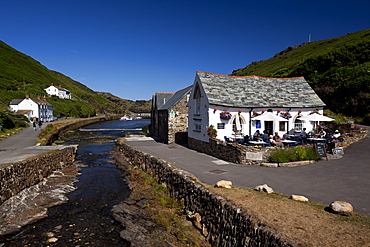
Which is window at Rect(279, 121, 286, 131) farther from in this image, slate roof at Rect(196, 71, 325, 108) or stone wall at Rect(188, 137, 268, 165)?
stone wall at Rect(188, 137, 268, 165)

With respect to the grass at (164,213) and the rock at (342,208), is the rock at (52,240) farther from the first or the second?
the rock at (342,208)

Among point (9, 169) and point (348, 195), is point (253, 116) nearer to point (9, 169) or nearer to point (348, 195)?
point (348, 195)

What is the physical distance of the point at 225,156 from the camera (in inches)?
695

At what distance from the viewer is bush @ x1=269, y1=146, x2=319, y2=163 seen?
50.1 ft

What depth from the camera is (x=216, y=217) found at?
28.8ft

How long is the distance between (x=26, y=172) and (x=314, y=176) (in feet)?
57.1

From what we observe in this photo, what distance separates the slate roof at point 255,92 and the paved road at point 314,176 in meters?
6.46

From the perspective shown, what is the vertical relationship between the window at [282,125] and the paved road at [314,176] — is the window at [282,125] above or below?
above

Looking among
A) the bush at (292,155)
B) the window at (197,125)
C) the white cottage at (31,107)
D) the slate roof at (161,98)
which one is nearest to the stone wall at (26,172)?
the window at (197,125)

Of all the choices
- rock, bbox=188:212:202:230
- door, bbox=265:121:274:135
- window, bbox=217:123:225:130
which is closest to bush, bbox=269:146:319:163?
window, bbox=217:123:225:130

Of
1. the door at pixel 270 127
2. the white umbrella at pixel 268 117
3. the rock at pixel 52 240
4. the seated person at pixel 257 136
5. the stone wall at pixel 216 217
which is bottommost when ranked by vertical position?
the rock at pixel 52 240

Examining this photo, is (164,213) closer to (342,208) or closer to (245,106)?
(342,208)

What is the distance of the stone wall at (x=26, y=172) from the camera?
13.6 metres

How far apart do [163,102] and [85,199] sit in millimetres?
24189
